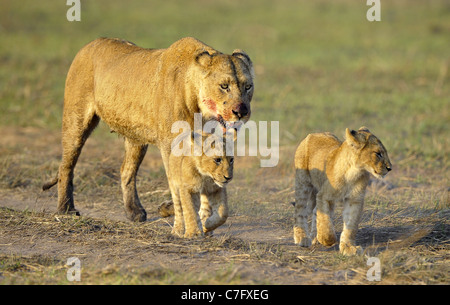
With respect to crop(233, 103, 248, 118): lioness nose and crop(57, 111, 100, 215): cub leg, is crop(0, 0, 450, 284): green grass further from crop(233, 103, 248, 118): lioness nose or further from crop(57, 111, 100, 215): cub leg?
crop(233, 103, 248, 118): lioness nose

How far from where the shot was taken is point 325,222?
535 cm

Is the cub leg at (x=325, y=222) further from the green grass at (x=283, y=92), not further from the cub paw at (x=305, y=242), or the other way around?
the cub paw at (x=305, y=242)

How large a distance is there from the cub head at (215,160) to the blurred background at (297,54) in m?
3.96

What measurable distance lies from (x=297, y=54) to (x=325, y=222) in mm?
11945

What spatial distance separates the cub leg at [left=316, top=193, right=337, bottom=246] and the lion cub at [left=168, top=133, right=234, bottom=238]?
0.70m

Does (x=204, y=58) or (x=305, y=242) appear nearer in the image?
(x=204, y=58)

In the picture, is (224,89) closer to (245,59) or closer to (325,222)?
(245,59)

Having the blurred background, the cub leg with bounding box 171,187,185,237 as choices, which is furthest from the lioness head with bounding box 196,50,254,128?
the blurred background

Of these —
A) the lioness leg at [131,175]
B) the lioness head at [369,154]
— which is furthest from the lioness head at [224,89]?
the lioness leg at [131,175]

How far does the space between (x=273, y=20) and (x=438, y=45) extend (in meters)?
5.34

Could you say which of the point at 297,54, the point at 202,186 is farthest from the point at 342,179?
the point at 297,54

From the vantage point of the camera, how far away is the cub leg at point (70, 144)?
6742 millimetres
